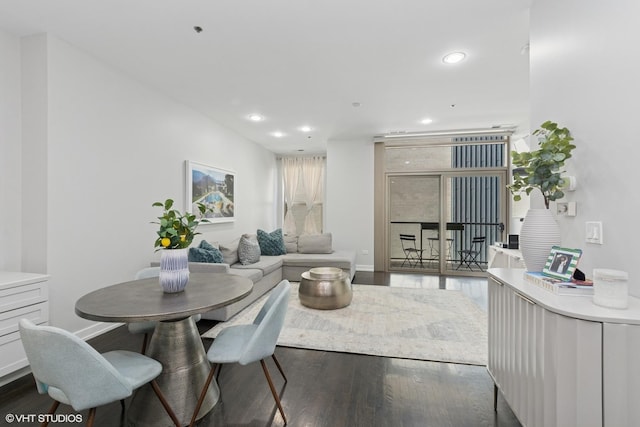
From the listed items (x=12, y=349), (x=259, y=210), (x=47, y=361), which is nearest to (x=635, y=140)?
(x=47, y=361)

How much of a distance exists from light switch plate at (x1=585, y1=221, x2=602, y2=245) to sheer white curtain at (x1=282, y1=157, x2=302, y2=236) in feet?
20.8

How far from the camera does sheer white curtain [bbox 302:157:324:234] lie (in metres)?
7.32

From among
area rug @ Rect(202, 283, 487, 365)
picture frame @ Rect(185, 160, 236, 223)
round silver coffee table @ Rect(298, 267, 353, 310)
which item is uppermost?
picture frame @ Rect(185, 160, 236, 223)

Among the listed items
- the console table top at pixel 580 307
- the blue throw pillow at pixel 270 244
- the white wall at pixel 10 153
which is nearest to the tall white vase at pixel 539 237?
the console table top at pixel 580 307

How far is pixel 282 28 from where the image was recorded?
241 cm

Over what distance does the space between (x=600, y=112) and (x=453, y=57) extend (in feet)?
5.91

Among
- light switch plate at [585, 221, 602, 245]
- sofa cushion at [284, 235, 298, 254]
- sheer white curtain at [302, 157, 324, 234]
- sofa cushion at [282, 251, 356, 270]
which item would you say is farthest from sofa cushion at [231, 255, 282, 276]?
light switch plate at [585, 221, 602, 245]

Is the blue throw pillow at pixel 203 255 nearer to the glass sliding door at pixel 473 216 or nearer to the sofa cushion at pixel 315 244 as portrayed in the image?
the sofa cushion at pixel 315 244

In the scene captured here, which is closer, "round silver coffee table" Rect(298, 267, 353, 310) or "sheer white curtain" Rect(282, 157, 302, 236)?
"round silver coffee table" Rect(298, 267, 353, 310)

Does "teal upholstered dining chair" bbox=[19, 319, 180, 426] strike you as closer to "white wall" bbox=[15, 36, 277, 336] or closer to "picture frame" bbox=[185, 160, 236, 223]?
"white wall" bbox=[15, 36, 277, 336]

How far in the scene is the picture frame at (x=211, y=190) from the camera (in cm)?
423

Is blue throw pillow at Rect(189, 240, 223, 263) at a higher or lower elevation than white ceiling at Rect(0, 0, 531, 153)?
lower

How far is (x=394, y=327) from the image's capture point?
10.2 feet

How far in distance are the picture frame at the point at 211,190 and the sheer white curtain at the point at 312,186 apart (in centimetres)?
230
